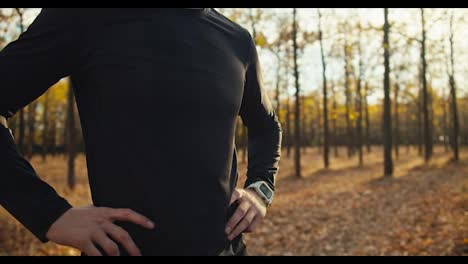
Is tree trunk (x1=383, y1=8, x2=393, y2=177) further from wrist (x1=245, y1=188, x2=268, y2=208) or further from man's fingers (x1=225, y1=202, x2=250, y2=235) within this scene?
man's fingers (x1=225, y1=202, x2=250, y2=235)

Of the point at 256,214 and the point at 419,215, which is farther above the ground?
the point at 256,214

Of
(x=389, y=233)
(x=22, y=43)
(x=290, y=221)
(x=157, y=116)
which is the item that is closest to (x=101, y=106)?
(x=157, y=116)

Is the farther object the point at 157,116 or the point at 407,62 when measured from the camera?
the point at 407,62

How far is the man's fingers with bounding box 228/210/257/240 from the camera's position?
1.40 metres

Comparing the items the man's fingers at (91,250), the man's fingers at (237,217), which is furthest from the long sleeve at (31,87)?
the man's fingers at (237,217)

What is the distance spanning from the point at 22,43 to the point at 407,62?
27658 millimetres

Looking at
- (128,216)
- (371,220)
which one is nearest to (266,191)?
(128,216)

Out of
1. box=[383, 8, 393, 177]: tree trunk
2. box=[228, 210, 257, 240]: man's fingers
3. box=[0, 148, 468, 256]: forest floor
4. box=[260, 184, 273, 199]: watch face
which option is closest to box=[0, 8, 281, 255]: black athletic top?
box=[228, 210, 257, 240]: man's fingers

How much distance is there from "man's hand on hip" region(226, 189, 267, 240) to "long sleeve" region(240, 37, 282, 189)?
0.19 metres

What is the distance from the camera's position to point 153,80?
1.23 meters

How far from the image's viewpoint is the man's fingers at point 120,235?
115 cm

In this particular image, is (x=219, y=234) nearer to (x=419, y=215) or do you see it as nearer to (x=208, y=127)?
(x=208, y=127)

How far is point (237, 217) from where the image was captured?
4.63 ft

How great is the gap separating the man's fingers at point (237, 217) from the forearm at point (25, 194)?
0.57 metres
